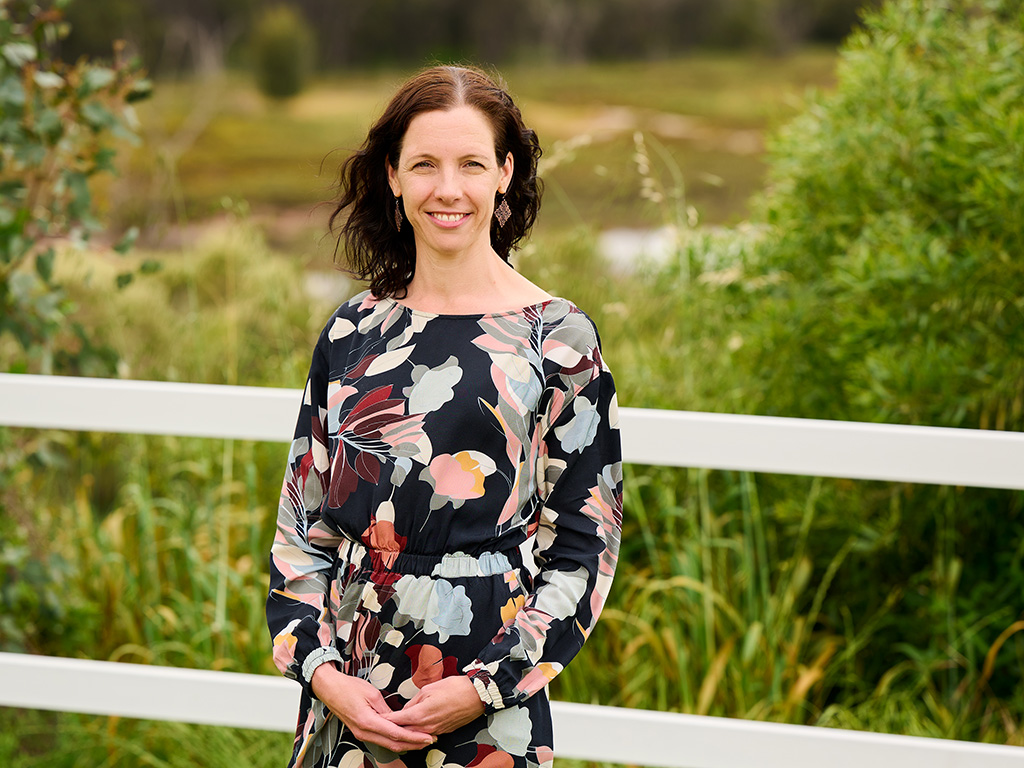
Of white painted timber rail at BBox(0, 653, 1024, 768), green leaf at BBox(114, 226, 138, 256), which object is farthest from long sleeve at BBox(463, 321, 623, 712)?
green leaf at BBox(114, 226, 138, 256)

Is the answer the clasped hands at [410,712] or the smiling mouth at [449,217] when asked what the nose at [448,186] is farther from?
the clasped hands at [410,712]

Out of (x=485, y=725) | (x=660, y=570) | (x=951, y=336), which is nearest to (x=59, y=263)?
(x=660, y=570)

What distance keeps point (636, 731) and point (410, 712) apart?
0.90m

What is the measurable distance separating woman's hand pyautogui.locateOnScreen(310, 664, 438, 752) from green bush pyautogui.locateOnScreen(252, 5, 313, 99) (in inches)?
306

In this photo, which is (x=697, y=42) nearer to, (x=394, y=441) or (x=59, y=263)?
(x=59, y=263)

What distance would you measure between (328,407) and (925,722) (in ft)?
5.89

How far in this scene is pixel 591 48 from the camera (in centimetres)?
840

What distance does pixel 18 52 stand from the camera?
234 centimetres

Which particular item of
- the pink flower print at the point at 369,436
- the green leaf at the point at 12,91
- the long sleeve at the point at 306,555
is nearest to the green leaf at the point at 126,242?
the green leaf at the point at 12,91

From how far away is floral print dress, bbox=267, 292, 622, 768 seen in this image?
3.75ft

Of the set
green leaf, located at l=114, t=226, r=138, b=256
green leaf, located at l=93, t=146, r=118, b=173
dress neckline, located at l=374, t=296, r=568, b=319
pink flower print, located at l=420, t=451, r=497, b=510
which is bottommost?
green leaf, located at l=114, t=226, r=138, b=256

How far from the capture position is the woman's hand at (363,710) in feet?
3.61

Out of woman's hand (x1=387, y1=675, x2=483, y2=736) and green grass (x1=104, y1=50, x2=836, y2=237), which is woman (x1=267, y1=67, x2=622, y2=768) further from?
green grass (x1=104, y1=50, x2=836, y2=237)

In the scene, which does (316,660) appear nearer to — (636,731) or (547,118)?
(636,731)
